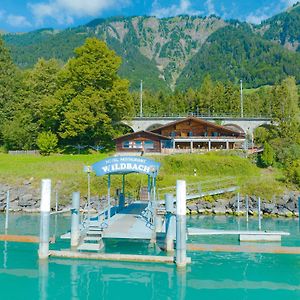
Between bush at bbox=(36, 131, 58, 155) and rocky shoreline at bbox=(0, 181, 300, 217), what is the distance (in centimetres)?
1349

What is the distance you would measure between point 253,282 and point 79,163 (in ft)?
95.8

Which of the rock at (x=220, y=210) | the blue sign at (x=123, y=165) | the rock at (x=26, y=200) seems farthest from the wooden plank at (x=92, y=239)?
the rock at (x=26, y=200)

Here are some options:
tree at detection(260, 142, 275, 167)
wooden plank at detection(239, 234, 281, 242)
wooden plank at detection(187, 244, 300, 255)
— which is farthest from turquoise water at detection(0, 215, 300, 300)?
tree at detection(260, 142, 275, 167)

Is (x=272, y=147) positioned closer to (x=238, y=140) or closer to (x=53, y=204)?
→ (x=238, y=140)

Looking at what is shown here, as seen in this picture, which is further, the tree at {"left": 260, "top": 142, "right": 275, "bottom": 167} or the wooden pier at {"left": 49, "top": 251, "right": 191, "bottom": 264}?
the tree at {"left": 260, "top": 142, "right": 275, "bottom": 167}

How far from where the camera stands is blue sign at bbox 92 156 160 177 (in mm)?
18188

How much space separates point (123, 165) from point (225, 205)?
17079 millimetres

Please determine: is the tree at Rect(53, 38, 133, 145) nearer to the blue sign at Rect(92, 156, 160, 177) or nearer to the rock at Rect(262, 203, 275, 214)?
the rock at Rect(262, 203, 275, 214)

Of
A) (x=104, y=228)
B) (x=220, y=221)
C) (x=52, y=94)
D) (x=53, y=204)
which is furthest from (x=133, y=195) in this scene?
(x=52, y=94)

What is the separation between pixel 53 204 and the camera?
33.9m

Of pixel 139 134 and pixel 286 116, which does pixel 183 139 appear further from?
pixel 286 116

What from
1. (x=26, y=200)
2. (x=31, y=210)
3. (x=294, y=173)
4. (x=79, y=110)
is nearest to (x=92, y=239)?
(x=31, y=210)

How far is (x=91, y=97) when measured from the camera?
49.0 metres

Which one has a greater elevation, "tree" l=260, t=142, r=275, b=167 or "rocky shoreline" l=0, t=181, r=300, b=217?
"tree" l=260, t=142, r=275, b=167
